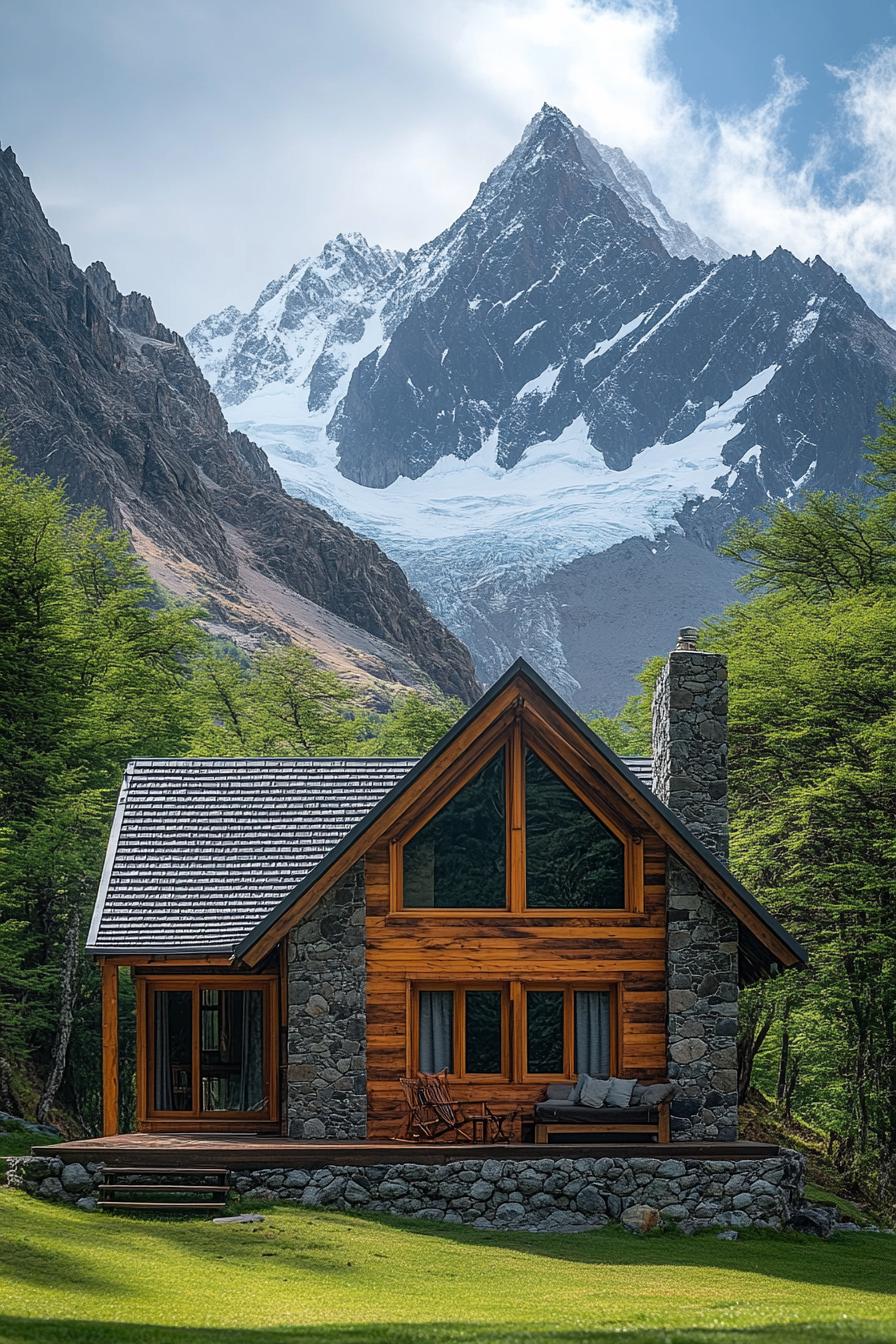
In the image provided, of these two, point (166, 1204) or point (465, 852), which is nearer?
point (166, 1204)

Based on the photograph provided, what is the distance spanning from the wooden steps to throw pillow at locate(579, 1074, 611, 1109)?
13.3 feet

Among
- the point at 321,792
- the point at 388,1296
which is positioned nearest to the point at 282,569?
the point at 321,792

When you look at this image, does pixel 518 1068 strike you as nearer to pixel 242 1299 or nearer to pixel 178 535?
pixel 242 1299

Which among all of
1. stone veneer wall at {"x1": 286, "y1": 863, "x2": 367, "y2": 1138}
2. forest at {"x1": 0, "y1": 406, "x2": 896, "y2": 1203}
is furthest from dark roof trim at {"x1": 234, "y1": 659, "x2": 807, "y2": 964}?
forest at {"x1": 0, "y1": 406, "x2": 896, "y2": 1203}

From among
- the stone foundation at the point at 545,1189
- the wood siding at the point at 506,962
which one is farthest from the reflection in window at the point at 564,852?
the stone foundation at the point at 545,1189

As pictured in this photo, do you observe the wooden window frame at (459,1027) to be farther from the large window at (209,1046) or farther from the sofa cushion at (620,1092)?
the large window at (209,1046)

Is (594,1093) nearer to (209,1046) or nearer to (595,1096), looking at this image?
(595,1096)

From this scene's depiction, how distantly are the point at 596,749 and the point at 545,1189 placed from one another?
4790 mm

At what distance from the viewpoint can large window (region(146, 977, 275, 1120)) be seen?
1831cm

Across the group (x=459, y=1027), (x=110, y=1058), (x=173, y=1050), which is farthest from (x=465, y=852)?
(x=110, y=1058)

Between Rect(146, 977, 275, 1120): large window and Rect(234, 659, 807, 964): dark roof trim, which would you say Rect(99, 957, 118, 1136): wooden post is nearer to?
Rect(146, 977, 275, 1120): large window

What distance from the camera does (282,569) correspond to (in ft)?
412

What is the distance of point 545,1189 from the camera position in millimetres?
15828

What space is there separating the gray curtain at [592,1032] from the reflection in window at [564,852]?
107 centimetres
